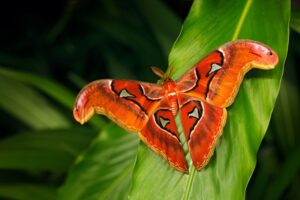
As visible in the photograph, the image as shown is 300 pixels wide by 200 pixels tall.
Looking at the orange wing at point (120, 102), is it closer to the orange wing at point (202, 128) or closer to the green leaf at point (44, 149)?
the orange wing at point (202, 128)

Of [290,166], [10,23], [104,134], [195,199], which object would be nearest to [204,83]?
[195,199]

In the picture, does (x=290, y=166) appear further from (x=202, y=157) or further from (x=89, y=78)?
(x=89, y=78)

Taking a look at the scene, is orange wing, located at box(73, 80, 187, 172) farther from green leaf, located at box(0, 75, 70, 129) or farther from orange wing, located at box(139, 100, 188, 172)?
green leaf, located at box(0, 75, 70, 129)

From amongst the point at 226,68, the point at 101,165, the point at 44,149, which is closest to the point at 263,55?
the point at 226,68

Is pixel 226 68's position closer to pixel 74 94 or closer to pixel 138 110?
pixel 138 110

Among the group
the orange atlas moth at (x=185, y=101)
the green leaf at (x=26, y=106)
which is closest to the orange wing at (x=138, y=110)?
the orange atlas moth at (x=185, y=101)

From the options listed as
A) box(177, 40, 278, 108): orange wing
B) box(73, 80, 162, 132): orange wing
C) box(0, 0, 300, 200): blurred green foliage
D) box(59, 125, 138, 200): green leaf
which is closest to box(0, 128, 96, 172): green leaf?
box(0, 0, 300, 200): blurred green foliage
